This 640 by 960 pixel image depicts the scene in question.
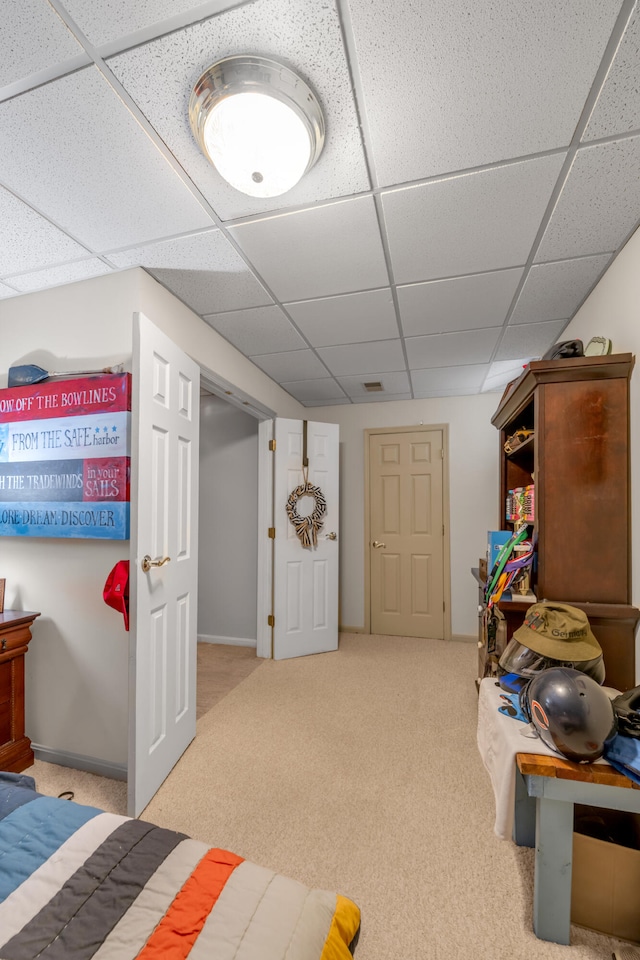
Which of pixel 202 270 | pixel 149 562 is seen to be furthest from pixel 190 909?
pixel 202 270

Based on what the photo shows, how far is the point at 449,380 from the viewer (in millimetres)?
3893

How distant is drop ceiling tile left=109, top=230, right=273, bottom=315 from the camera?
75.3 inches

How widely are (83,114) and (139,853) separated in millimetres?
1967

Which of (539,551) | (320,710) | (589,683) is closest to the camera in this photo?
(589,683)

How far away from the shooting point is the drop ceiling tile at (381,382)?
3789mm

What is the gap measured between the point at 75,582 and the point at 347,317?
83.9 inches

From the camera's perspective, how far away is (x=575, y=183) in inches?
59.7

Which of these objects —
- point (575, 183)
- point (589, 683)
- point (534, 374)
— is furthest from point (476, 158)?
point (589, 683)

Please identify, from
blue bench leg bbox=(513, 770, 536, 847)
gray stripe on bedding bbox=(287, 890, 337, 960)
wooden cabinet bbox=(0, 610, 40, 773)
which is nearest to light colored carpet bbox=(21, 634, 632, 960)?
blue bench leg bbox=(513, 770, 536, 847)

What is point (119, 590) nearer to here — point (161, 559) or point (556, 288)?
point (161, 559)

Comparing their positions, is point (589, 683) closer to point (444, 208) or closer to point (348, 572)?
point (444, 208)

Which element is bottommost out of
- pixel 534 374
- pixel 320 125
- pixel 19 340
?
pixel 534 374

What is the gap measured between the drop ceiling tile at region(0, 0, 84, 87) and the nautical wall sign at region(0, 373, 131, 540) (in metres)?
1.08

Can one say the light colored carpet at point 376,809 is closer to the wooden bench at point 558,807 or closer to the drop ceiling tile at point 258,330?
the wooden bench at point 558,807
